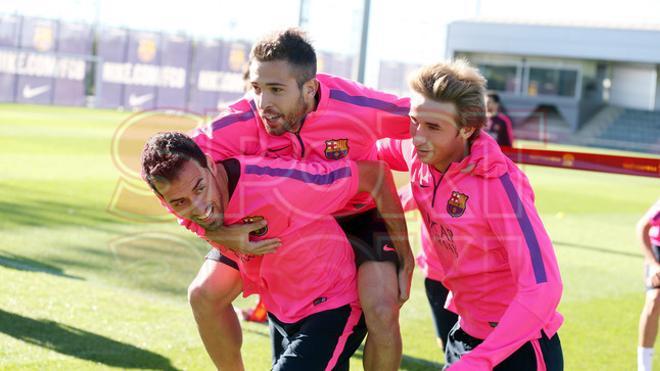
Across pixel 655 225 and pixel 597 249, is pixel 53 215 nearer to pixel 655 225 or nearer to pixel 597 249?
pixel 597 249

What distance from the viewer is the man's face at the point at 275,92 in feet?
14.1

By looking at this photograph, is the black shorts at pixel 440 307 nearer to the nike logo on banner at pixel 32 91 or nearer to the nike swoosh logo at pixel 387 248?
the nike swoosh logo at pixel 387 248

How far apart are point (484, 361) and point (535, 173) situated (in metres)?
24.2

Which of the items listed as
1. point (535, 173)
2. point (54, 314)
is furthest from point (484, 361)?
point (535, 173)

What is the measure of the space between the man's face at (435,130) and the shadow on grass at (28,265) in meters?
4.96

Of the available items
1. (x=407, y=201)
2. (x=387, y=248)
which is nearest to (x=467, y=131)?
(x=387, y=248)

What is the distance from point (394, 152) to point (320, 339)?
111cm

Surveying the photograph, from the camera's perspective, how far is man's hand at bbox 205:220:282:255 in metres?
3.97

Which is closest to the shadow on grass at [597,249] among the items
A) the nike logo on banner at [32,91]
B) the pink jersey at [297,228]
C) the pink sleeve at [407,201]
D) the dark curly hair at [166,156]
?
the pink sleeve at [407,201]

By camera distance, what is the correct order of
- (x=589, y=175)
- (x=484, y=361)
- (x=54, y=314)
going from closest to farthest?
A: (x=484, y=361), (x=54, y=314), (x=589, y=175)

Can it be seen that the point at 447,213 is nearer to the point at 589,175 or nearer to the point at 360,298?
the point at 360,298

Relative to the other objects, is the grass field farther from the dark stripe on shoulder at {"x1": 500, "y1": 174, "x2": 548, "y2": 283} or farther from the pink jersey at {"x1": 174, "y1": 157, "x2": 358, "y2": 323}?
the dark stripe on shoulder at {"x1": 500, "y1": 174, "x2": 548, "y2": 283}

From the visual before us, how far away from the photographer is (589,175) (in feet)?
95.0

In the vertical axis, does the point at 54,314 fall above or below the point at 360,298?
below
